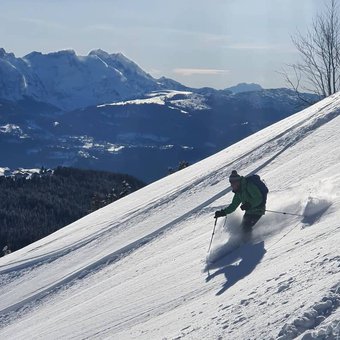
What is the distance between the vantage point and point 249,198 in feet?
32.5

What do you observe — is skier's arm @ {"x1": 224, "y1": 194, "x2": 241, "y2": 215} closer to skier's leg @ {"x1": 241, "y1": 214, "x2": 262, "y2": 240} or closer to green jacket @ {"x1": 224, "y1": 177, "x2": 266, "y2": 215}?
green jacket @ {"x1": 224, "y1": 177, "x2": 266, "y2": 215}

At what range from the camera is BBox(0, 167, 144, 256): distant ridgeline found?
10381 cm

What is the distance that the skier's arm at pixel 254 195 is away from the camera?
387 inches

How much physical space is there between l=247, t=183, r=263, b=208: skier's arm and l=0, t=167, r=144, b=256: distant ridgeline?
85725 millimetres

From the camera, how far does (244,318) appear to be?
632cm

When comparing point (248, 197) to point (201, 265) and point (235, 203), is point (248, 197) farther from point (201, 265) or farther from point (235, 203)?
point (201, 265)

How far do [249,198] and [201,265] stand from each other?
1.43 metres

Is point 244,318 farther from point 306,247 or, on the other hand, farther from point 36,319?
point 36,319

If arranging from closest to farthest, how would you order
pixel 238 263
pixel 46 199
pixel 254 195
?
pixel 238 263
pixel 254 195
pixel 46 199

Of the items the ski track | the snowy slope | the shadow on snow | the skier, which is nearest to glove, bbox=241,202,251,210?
the skier

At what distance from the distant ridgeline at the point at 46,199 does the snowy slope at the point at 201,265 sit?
7879cm

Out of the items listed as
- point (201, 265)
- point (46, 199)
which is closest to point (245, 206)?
point (201, 265)

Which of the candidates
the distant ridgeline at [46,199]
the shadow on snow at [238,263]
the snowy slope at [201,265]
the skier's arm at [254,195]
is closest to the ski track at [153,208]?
the snowy slope at [201,265]

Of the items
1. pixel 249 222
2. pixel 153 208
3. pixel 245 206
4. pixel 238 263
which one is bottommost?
pixel 238 263
